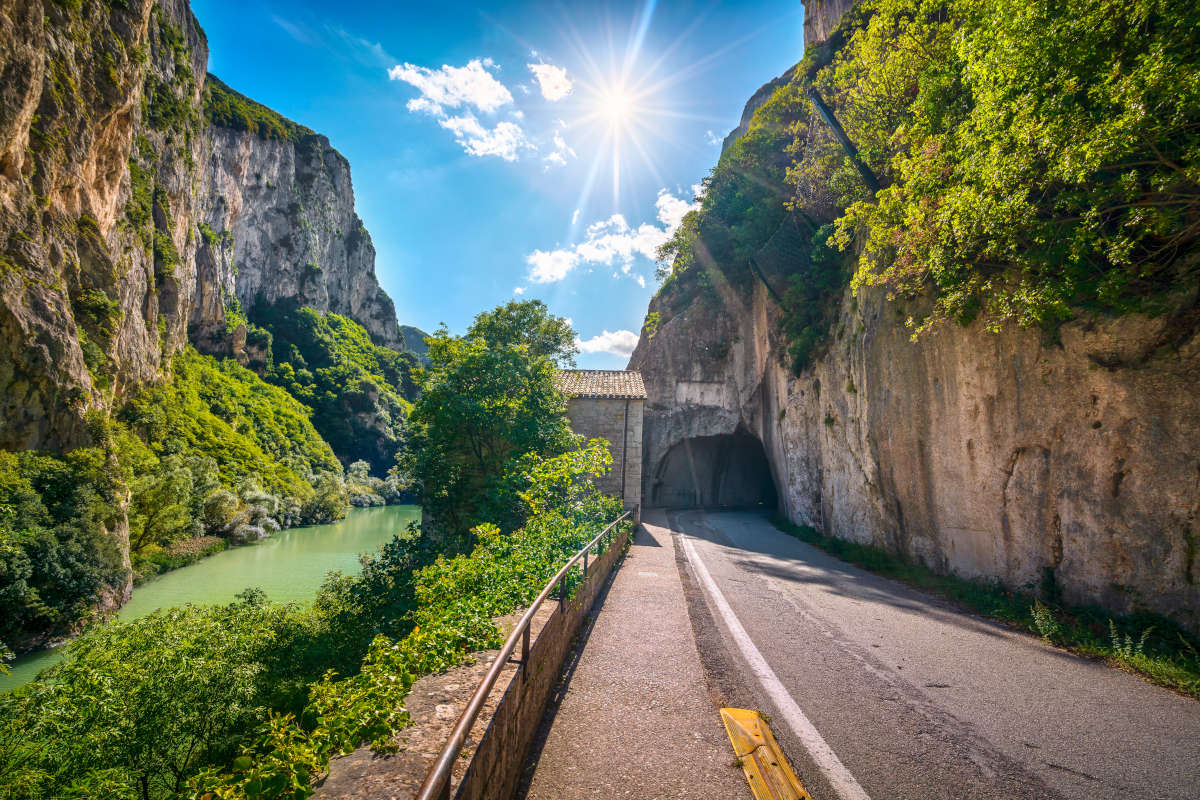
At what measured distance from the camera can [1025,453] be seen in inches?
299

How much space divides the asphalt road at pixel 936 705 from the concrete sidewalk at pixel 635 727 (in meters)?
0.37

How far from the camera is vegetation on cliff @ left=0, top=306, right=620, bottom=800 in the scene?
3.21 meters

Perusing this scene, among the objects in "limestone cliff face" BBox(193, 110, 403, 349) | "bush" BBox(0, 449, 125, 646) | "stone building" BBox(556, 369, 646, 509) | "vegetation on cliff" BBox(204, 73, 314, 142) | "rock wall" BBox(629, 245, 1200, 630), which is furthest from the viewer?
"vegetation on cliff" BBox(204, 73, 314, 142)

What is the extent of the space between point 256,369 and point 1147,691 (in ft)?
232

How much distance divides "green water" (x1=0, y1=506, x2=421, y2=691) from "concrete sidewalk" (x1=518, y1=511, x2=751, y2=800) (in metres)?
14.2

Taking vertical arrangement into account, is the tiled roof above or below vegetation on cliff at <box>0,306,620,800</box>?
above

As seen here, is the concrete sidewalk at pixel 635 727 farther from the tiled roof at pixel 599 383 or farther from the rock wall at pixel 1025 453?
the tiled roof at pixel 599 383

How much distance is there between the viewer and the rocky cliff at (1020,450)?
5820 mm

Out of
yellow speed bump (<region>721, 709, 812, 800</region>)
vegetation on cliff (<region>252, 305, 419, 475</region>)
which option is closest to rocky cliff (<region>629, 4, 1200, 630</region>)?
yellow speed bump (<region>721, 709, 812, 800</region>)

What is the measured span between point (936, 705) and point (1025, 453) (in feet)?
18.9

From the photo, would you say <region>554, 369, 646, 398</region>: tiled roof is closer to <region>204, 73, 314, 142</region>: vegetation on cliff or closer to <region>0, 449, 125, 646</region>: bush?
<region>0, 449, 125, 646</region>: bush

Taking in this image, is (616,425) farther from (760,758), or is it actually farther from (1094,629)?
(760,758)

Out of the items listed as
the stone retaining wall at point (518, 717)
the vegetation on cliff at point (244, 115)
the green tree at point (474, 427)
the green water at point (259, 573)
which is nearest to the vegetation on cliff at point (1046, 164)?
the stone retaining wall at point (518, 717)

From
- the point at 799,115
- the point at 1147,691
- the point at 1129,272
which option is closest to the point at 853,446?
the point at 1129,272
